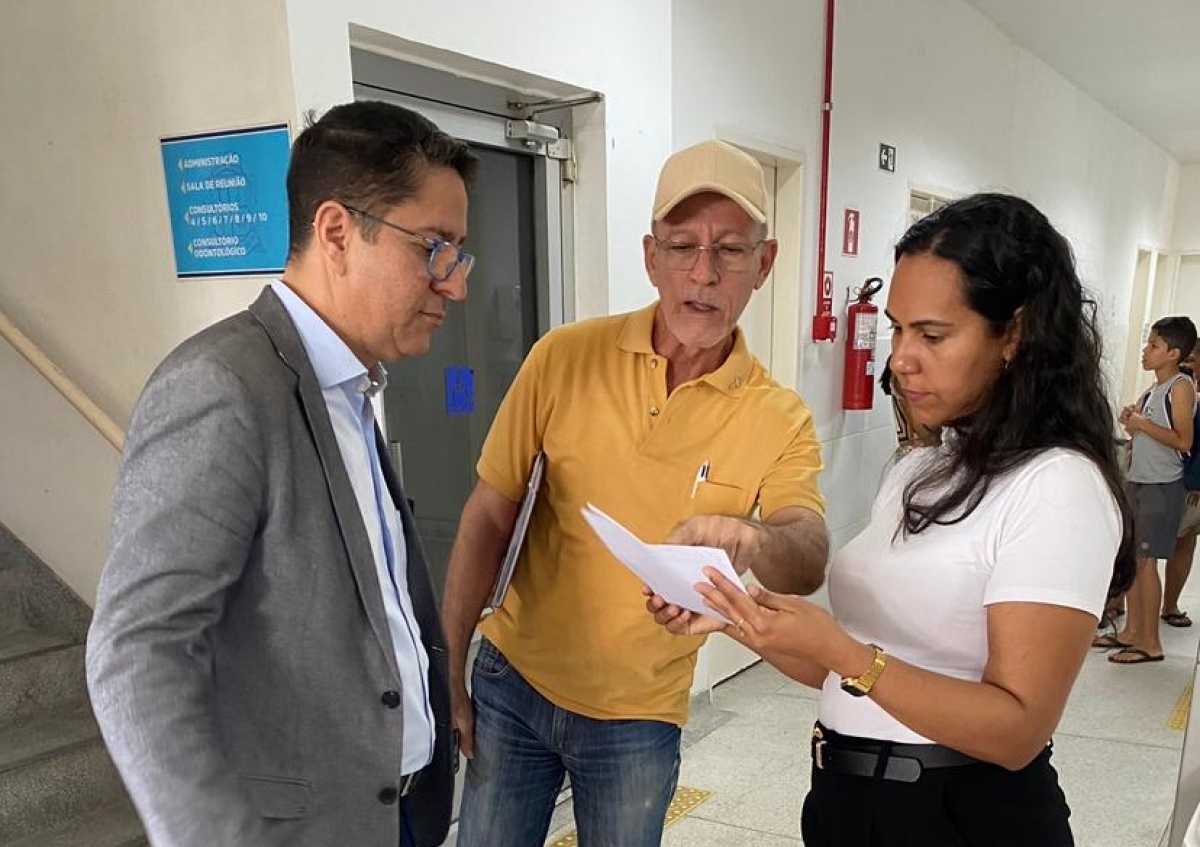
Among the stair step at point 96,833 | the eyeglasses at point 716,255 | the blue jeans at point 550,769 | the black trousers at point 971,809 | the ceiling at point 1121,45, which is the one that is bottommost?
the stair step at point 96,833

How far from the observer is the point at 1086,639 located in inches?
37.0

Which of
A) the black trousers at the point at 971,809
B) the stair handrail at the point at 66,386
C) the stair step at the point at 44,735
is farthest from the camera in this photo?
the stair step at the point at 44,735

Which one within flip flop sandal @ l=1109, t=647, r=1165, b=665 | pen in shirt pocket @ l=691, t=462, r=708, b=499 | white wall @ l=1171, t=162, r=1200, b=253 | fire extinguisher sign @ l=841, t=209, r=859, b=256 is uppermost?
white wall @ l=1171, t=162, r=1200, b=253

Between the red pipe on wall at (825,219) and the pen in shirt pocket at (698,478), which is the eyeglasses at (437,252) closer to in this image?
the pen in shirt pocket at (698,478)

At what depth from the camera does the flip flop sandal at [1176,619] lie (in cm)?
456

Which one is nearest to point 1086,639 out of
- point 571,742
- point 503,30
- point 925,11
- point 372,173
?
point 571,742

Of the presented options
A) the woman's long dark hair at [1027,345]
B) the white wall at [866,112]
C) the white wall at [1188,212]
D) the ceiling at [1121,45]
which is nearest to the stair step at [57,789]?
the woman's long dark hair at [1027,345]

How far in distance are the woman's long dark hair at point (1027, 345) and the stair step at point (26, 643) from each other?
8.56 feet

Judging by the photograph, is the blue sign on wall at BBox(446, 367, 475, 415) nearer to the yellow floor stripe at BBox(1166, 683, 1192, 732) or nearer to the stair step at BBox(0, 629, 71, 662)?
the stair step at BBox(0, 629, 71, 662)

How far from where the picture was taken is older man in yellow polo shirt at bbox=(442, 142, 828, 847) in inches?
54.6

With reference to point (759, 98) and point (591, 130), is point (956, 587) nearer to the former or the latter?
point (591, 130)

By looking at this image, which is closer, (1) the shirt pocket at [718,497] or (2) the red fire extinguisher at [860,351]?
(1) the shirt pocket at [718,497]

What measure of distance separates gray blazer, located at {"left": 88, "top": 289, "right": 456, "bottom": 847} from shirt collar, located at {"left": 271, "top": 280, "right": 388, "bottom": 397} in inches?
0.8

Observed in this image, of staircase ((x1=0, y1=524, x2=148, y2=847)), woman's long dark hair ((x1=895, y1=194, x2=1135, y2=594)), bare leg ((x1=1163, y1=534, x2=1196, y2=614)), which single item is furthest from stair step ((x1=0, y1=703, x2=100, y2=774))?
bare leg ((x1=1163, y1=534, x2=1196, y2=614))
